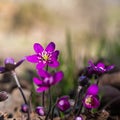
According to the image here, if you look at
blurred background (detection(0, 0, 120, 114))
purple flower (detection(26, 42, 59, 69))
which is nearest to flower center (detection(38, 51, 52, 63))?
purple flower (detection(26, 42, 59, 69))

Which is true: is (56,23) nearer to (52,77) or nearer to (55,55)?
(55,55)

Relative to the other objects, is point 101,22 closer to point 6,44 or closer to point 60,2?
point 60,2

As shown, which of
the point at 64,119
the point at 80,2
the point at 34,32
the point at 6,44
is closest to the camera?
the point at 64,119

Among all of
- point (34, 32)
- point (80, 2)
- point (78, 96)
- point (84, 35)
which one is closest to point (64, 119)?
point (78, 96)

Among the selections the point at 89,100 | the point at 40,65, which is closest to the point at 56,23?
the point at 40,65

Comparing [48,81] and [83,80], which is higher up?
[48,81]

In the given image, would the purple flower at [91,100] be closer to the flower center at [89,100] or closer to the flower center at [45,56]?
the flower center at [89,100]

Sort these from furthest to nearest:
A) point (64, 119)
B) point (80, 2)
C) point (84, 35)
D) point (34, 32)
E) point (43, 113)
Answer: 1. point (80, 2)
2. point (84, 35)
3. point (34, 32)
4. point (64, 119)
5. point (43, 113)

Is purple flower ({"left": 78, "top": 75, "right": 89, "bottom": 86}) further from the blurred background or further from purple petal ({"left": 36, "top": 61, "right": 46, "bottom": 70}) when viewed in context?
the blurred background

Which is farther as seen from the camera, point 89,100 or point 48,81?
point 89,100
